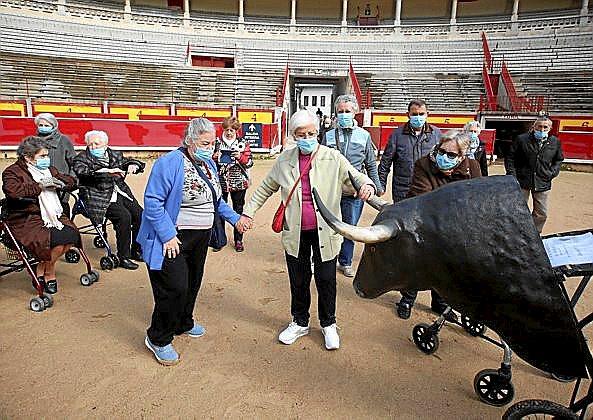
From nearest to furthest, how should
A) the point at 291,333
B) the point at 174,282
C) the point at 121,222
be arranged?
1. the point at 174,282
2. the point at 291,333
3. the point at 121,222

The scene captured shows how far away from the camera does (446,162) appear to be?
2.97 meters

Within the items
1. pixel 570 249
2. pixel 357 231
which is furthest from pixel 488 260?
pixel 357 231

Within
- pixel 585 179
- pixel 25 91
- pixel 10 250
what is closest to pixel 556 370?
pixel 10 250

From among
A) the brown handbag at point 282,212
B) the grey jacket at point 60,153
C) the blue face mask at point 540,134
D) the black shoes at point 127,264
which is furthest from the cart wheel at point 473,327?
the grey jacket at point 60,153

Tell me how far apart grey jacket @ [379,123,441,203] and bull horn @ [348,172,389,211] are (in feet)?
4.32

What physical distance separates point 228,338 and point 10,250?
8.22 feet

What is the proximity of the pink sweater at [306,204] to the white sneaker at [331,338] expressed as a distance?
2.66 feet

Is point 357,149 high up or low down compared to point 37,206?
up

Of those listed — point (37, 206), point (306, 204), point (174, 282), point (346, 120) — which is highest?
point (346, 120)

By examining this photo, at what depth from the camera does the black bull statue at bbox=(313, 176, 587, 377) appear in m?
1.84

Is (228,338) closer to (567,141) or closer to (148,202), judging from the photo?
(148,202)

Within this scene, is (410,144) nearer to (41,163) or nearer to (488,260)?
(488,260)

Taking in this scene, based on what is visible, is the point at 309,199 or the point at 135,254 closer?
the point at 309,199

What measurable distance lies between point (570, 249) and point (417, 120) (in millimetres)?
2214
